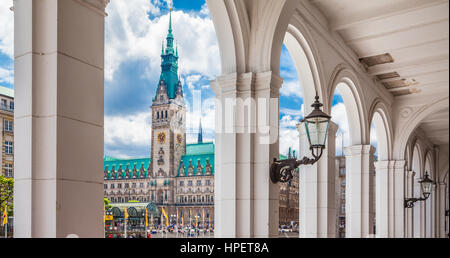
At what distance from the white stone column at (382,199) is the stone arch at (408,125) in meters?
0.58

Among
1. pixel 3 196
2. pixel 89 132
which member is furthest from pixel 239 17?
pixel 3 196

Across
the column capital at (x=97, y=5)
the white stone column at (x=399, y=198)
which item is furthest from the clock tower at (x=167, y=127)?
the column capital at (x=97, y=5)

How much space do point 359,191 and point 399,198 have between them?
11.3 ft

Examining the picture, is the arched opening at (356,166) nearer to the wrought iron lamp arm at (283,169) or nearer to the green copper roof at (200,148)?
the wrought iron lamp arm at (283,169)

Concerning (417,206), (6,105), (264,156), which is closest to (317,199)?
(264,156)

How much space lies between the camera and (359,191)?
10.8 m

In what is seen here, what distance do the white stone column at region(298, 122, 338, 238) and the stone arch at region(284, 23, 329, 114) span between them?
0.70 meters

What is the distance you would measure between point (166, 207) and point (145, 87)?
26.7 feet

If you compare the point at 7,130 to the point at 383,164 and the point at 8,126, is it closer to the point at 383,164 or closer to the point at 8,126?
the point at 8,126

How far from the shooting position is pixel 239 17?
5.20 metres

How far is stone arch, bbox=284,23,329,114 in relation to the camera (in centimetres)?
745

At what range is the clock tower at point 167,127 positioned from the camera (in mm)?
15227

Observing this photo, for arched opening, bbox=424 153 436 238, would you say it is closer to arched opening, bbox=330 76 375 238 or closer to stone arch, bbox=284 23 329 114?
arched opening, bbox=330 76 375 238
